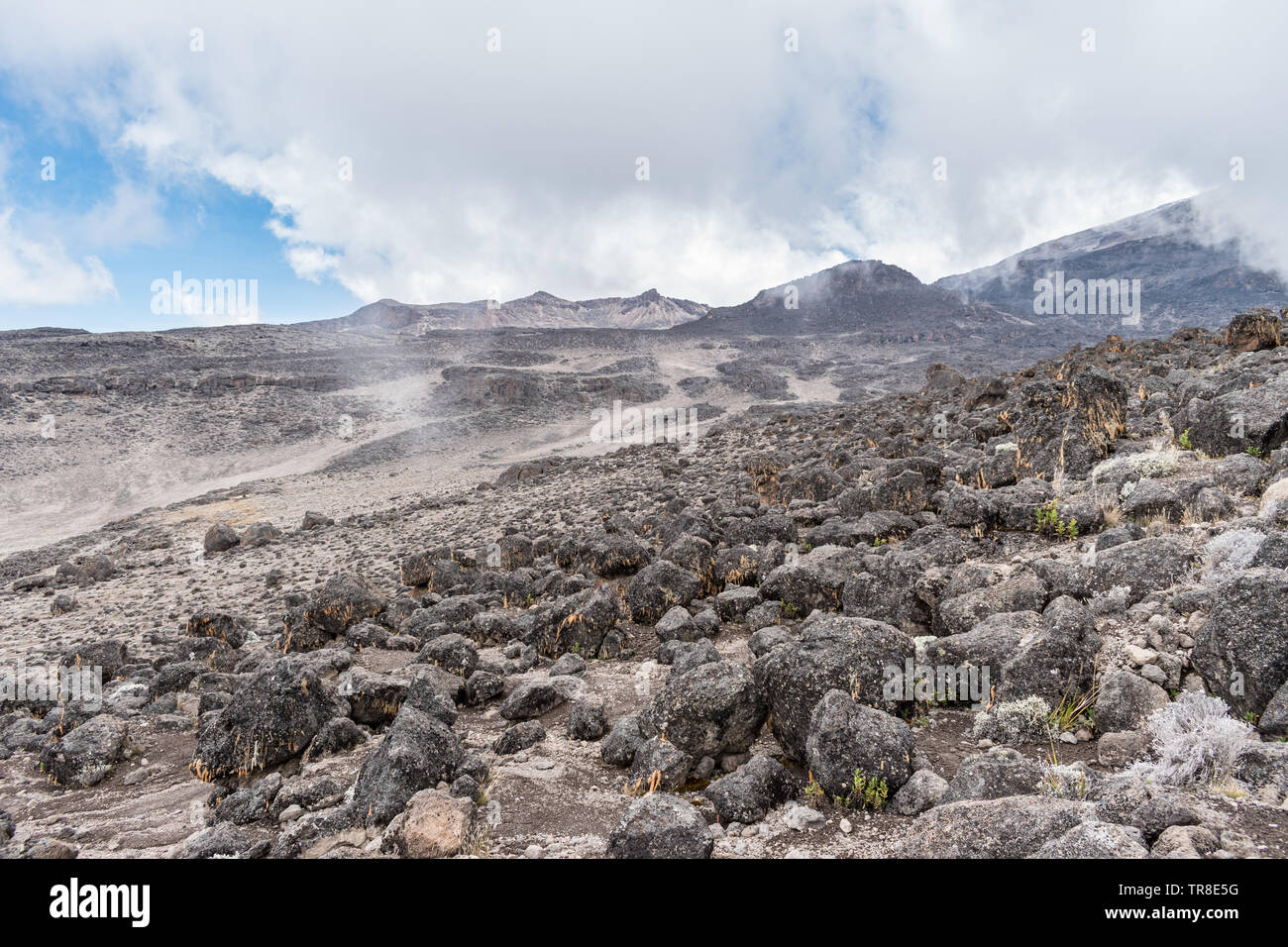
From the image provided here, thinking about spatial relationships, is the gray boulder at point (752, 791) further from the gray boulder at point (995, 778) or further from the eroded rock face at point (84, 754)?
the eroded rock face at point (84, 754)

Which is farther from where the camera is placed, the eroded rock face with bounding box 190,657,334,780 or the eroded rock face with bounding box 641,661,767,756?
the eroded rock face with bounding box 190,657,334,780

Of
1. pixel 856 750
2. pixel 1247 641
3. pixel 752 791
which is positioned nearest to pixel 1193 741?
pixel 1247 641

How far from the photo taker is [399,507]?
846 inches

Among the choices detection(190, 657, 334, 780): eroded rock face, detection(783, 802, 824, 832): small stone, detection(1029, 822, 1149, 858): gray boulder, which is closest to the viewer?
detection(1029, 822, 1149, 858): gray boulder

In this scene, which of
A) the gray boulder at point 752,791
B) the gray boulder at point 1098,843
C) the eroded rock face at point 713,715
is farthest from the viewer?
the eroded rock face at point 713,715

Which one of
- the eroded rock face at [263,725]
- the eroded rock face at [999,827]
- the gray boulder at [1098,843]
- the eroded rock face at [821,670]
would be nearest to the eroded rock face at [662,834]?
the eroded rock face at [999,827]

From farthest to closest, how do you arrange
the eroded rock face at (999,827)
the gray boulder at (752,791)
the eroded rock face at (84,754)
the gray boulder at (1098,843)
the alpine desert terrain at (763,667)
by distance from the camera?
the eroded rock face at (84,754) → the gray boulder at (752,791) → the alpine desert terrain at (763,667) → the eroded rock face at (999,827) → the gray boulder at (1098,843)

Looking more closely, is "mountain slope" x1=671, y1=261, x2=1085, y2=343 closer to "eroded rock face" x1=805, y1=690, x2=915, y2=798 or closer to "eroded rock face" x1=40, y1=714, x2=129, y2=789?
"eroded rock face" x1=805, y1=690, x2=915, y2=798

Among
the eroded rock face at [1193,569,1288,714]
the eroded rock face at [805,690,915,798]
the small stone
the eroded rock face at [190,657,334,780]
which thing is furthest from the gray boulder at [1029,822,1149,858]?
the eroded rock face at [190,657,334,780]

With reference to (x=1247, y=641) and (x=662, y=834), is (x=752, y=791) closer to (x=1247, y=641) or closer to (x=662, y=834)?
(x=662, y=834)

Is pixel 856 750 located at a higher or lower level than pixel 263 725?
higher

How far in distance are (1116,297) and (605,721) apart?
414 ft

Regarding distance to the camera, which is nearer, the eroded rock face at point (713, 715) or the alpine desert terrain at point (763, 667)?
the alpine desert terrain at point (763, 667)

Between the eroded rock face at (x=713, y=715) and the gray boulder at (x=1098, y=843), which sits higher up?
the gray boulder at (x=1098, y=843)
